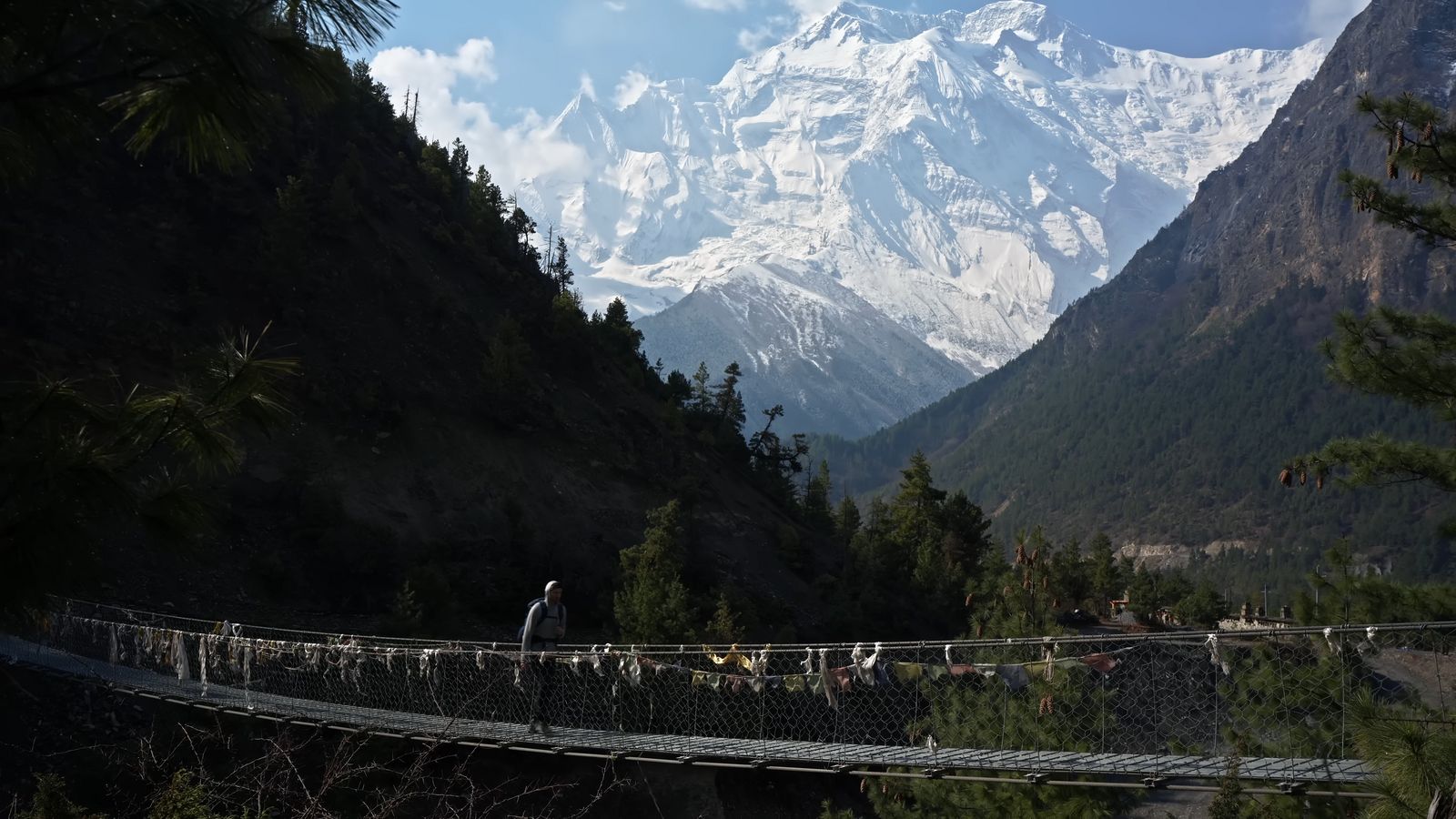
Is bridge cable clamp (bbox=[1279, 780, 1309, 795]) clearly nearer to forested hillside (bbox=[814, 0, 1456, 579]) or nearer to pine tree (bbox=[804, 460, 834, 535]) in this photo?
pine tree (bbox=[804, 460, 834, 535])

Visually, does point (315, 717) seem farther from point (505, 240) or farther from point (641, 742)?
point (505, 240)

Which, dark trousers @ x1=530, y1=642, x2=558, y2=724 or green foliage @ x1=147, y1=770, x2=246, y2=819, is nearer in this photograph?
green foliage @ x1=147, y1=770, x2=246, y2=819

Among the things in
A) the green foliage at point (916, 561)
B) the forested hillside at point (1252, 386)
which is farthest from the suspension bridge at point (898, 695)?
the forested hillside at point (1252, 386)

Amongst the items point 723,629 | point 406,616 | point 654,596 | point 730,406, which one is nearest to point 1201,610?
point 730,406

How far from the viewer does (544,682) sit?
10.6m

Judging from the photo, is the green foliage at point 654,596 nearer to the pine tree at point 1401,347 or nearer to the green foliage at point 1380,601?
the green foliage at point 1380,601

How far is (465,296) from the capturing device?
1753 inches

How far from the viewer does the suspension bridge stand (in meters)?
7.38

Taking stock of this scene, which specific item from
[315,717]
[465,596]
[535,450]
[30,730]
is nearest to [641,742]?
[315,717]

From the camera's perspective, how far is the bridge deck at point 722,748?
7.13m

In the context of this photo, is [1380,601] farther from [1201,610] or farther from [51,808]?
[1201,610]

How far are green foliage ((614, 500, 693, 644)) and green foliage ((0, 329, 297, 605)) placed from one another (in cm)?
2067

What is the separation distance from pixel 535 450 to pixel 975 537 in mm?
21275

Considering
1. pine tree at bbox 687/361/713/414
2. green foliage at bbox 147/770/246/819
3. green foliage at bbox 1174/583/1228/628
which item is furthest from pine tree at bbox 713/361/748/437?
green foliage at bbox 147/770/246/819
